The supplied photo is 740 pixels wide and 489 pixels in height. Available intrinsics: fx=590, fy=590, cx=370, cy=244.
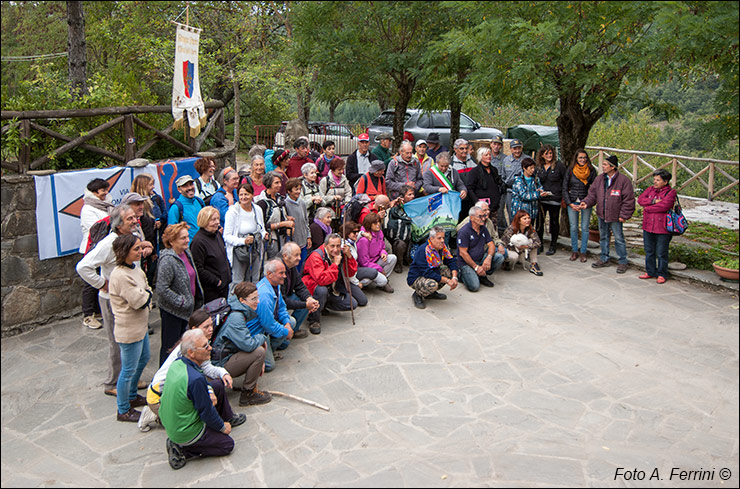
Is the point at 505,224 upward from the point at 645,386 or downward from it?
upward

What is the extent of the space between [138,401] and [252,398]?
100 cm

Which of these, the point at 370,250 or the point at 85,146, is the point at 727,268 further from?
the point at 85,146

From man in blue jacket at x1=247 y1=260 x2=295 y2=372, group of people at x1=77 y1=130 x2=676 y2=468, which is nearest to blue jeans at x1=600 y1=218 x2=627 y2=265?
group of people at x1=77 y1=130 x2=676 y2=468

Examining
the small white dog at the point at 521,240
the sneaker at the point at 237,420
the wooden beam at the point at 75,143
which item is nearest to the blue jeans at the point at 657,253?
the small white dog at the point at 521,240

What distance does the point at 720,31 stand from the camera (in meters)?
4.98

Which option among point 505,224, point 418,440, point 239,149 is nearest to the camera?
point 418,440

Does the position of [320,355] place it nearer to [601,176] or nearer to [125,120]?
[125,120]

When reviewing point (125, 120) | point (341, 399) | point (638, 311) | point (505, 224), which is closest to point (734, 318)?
point (638, 311)

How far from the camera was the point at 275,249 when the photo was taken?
7.39 m

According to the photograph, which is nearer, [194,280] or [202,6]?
[194,280]

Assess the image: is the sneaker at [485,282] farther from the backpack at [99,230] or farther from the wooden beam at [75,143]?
the wooden beam at [75,143]

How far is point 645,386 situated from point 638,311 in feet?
6.80

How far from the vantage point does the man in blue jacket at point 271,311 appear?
570 centimetres

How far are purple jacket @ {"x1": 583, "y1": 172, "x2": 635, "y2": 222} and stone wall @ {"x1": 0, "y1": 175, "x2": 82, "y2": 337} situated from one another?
7.57 metres
